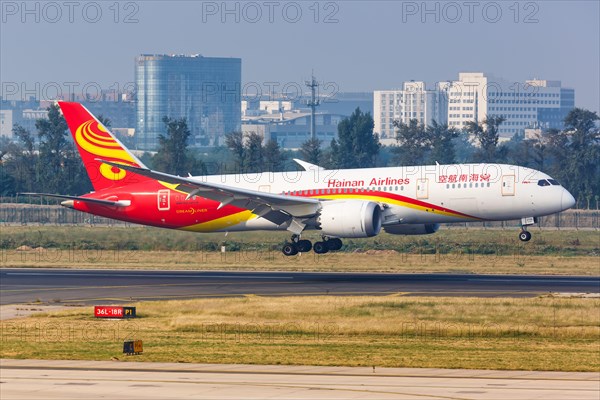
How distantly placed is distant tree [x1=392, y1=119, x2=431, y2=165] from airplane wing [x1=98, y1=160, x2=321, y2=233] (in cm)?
7479

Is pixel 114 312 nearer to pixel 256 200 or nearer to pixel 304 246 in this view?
pixel 256 200

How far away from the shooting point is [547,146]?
130875 mm

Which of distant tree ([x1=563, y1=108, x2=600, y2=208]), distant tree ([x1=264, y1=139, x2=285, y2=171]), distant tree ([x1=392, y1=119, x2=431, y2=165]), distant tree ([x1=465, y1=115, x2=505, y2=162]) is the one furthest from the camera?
distant tree ([x1=392, y1=119, x2=431, y2=165])

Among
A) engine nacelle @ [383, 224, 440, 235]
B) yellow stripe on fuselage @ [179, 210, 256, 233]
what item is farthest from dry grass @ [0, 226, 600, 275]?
yellow stripe on fuselage @ [179, 210, 256, 233]

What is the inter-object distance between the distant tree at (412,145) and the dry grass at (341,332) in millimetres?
90302

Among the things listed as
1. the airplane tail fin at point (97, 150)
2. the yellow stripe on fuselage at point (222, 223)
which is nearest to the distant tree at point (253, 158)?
the airplane tail fin at point (97, 150)

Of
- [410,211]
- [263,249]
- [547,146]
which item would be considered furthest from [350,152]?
[410,211]

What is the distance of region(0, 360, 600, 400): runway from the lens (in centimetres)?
2672

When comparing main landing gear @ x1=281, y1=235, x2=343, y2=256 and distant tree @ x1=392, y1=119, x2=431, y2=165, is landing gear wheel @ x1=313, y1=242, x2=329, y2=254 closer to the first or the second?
main landing gear @ x1=281, y1=235, x2=343, y2=256

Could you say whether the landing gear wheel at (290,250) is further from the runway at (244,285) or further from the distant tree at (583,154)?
the distant tree at (583,154)

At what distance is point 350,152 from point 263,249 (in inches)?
2494

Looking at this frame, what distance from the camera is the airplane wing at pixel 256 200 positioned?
58156 mm

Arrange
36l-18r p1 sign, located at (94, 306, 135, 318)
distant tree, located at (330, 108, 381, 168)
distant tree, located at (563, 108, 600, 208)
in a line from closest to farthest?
36l-18r p1 sign, located at (94, 306, 135, 318), distant tree, located at (563, 108, 600, 208), distant tree, located at (330, 108, 381, 168)

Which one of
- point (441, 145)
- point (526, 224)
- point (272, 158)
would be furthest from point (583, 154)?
point (526, 224)
